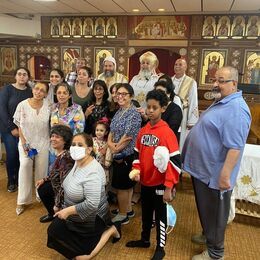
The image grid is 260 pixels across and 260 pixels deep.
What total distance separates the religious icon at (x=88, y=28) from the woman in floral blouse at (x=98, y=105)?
5.44 m

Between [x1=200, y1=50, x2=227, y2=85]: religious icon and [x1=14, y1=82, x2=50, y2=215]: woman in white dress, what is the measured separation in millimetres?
5266

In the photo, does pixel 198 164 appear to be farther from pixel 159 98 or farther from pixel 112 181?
pixel 112 181

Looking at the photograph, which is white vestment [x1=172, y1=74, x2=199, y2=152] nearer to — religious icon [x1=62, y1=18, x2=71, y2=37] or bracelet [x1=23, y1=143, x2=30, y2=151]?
bracelet [x1=23, y1=143, x2=30, y2=151]

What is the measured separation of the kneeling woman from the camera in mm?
2141

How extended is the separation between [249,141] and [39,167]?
314 cm

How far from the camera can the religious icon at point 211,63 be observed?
23.4 feet

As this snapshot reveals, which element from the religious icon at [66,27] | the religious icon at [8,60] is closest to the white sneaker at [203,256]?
the religious icon at [66,27]

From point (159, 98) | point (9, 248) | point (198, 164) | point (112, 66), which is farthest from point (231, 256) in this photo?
point (112, 66)

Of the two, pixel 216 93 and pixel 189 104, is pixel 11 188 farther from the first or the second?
pixel 216 93

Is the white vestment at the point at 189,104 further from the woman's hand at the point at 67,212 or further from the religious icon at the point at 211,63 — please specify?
the religious icon at the point at 211,63

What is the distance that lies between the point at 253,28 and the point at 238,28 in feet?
1.13

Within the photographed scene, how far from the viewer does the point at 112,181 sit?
108 inches

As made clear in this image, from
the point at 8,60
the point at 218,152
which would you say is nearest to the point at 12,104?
the point at 218,152

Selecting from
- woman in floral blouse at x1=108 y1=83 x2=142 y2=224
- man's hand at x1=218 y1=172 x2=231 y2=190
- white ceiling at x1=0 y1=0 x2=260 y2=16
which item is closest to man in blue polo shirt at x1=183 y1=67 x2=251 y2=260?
man's hand at x1=218 y1=172 x2=231 y2=190
